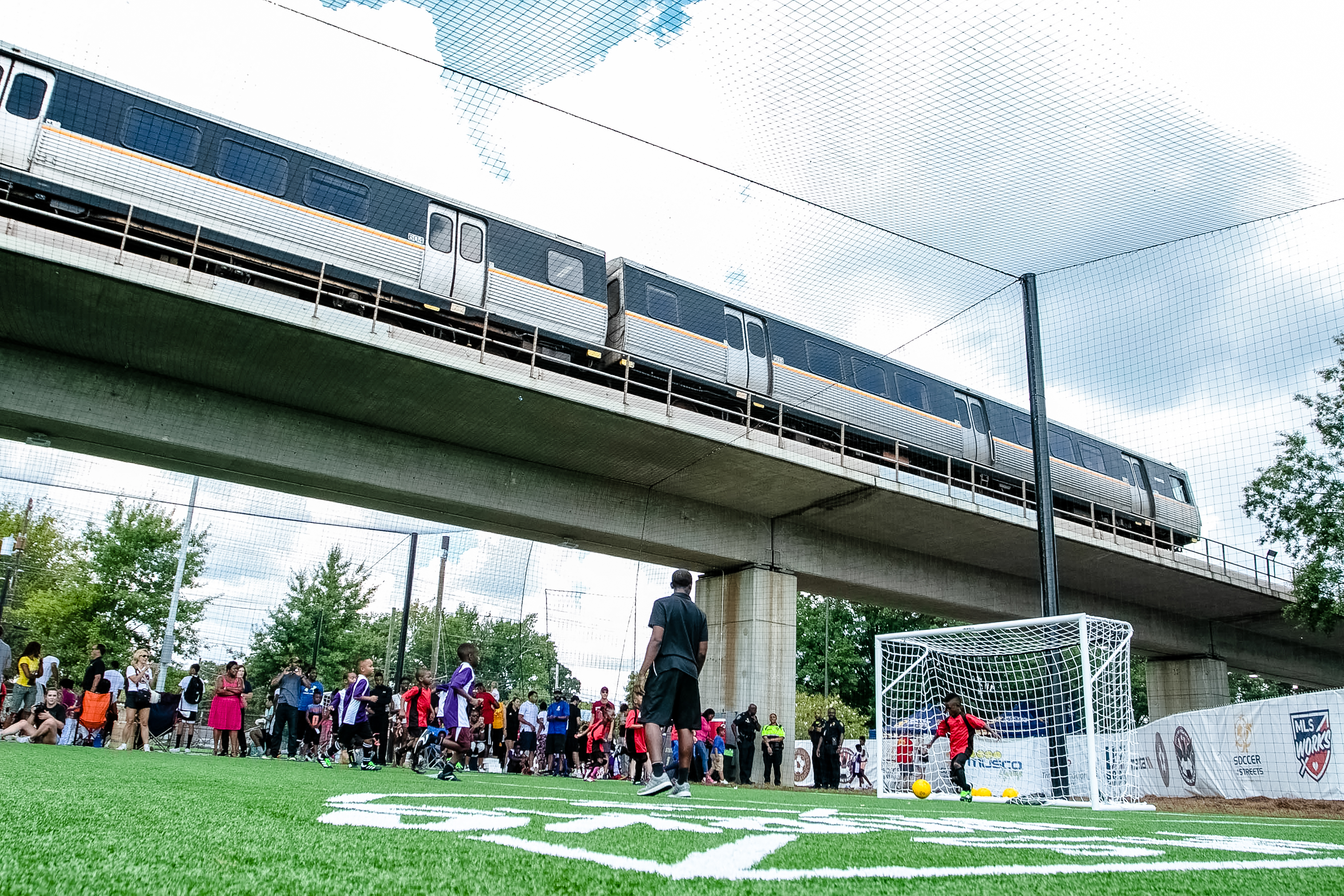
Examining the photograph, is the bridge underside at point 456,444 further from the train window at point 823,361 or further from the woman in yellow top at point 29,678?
the woman in yellow top at point 29,678

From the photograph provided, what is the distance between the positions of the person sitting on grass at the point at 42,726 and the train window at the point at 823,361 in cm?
1400

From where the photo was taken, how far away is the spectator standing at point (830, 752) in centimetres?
1867

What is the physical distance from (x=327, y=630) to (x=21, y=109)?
24.6 meters

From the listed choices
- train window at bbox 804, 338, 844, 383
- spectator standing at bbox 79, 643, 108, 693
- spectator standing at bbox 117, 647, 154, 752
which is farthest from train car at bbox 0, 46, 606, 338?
spectator standing at bbox 79, 643, 108, 693

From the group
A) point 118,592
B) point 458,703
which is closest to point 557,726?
point 458,703

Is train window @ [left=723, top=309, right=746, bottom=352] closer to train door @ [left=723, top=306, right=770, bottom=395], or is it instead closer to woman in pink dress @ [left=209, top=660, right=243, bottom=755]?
train door @ [left=723, top=306, right=770, bottom=395]

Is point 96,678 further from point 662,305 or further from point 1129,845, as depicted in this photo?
point 1129,845

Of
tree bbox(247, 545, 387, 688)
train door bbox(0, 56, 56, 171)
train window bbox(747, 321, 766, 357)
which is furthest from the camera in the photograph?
tree bbox(247, 545, 387, 688)

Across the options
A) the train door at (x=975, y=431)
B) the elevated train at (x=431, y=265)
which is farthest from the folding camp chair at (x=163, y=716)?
the train door at (x=975, y=431)

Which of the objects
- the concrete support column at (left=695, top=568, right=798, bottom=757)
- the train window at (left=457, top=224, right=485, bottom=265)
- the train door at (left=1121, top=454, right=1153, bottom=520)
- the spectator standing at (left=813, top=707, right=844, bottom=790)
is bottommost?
the spectator standing at (left=813, top=707, right=844, bottom=790)

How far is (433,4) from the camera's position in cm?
810

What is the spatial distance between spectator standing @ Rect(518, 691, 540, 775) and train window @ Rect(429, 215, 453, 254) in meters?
8.65

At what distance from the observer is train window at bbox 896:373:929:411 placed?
1995cm

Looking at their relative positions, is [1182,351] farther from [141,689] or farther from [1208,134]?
[141,689]
